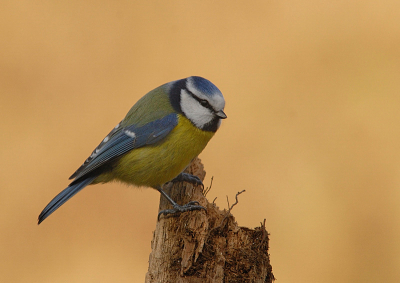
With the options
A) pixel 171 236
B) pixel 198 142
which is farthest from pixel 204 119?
pixel 171 236

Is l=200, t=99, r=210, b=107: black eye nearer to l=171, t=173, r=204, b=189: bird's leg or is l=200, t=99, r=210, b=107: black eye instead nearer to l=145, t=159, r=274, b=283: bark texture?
l=171, t=173, r=204, b=189: bird's leg

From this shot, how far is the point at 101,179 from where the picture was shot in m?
2.40

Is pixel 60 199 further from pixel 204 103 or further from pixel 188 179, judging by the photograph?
pixel 204 103

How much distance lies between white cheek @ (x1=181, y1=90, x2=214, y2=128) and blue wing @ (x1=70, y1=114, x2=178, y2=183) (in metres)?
0.08

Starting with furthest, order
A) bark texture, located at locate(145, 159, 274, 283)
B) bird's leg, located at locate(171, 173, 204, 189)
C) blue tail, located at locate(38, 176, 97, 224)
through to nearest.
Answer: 1. bird's leg, located at locate(171, 173, 204, 189)
2. blue tail, located at locate(38, 176, 97, 224)
3. bark texture, located at locate(145, 159, 274, 283)

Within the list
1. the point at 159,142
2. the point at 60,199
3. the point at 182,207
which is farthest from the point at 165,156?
the point at 60,199

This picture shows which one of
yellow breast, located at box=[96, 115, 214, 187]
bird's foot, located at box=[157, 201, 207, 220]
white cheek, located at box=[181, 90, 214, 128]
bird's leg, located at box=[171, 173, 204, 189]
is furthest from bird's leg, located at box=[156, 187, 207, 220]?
white cheek, located at box=[181, 90, 214, 128]

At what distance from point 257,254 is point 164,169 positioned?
786 millimetres

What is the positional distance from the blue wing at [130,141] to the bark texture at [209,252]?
1.91 feet

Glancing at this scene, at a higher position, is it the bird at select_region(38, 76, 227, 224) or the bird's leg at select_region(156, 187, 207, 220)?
the bird at select_region(38, 76, 227, 224)

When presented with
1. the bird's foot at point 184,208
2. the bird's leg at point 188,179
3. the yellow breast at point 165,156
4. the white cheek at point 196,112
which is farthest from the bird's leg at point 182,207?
the white cheek at point 196,112

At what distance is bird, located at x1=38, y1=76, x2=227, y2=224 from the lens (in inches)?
87.8

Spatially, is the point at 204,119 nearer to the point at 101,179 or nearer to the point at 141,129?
the point at 141,129

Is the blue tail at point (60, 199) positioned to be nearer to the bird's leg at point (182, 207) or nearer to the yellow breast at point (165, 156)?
the yellow breast at point (165, 156)
